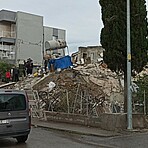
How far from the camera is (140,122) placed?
1487cm

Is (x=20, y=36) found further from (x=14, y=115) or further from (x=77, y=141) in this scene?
(x=14, y=115)

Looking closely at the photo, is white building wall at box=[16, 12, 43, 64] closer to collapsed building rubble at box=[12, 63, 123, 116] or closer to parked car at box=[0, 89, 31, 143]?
collapsed building rubble at box=[12, 63, 123, 116]

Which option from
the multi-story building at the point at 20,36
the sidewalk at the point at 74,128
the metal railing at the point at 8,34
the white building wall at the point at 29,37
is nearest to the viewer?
the sidewalk at the point at 74,128

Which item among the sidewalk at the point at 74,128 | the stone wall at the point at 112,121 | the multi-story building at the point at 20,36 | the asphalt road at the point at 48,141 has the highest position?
the multi-story building at the point at 20,36

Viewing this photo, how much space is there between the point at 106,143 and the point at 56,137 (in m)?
2.34

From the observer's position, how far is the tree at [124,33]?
15.0 meters

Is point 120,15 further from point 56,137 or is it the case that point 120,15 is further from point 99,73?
point 99,73

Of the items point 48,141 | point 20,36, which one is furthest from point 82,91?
point 20,36

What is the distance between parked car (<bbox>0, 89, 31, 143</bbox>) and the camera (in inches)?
462

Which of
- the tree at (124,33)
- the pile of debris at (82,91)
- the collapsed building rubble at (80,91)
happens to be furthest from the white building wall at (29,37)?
the tree at (124,33)

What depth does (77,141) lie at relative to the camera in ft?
42.1

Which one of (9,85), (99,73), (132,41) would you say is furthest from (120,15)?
(9,85)

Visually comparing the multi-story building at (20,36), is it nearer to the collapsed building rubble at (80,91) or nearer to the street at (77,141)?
the collapsed building rubble at (80,91)

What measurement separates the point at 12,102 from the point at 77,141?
2.63 m
